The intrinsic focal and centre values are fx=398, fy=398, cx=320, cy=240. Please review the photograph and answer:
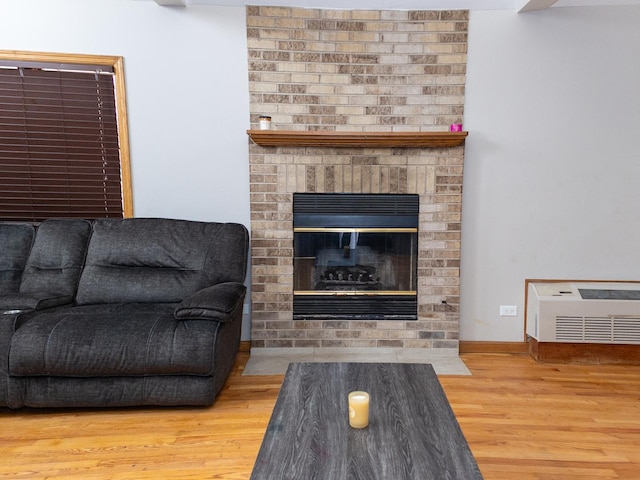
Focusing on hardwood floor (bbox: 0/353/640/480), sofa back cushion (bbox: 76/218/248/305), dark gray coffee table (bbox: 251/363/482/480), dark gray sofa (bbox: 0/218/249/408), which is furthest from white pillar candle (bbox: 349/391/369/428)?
sofa back cushion (bbox: 76/218/248/305)

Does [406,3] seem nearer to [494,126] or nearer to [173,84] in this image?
[494,126]

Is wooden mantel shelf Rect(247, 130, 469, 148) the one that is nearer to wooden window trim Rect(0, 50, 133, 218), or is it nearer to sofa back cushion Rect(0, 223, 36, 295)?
wooden window trim Rect(0, 50, 133, 218)

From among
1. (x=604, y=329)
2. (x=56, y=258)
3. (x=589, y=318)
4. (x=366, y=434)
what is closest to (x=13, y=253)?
(x=56, y=258)

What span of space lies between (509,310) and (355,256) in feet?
4.09

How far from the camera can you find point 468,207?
299 cm

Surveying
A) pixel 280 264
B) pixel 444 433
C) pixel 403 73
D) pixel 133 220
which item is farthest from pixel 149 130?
pixel 444 433

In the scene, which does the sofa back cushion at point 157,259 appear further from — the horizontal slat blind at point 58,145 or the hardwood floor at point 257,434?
the hardwood floor at point 257,434

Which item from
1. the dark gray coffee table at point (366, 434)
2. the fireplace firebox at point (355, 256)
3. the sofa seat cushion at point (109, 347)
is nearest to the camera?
the dark gray coffee table at point (366, 434)

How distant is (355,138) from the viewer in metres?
2.74

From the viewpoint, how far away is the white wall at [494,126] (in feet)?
9.28

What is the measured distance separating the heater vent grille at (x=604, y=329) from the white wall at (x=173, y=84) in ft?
8.20

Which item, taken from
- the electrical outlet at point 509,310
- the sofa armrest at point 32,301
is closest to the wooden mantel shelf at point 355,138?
the electrical outlet at point 509,310

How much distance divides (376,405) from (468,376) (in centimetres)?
144

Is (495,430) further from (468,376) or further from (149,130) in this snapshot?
(149,130)
